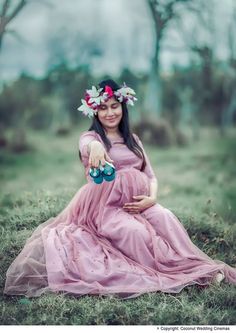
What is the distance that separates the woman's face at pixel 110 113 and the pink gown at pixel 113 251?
97 millimetres

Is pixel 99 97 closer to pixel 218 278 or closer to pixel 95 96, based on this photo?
pixel 95 96

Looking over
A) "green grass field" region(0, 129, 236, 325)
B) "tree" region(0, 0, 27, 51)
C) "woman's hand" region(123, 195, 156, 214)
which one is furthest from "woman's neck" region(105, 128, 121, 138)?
"tree" region(0, 0, 27, 51)

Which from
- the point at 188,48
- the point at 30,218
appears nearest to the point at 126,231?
the point at 30,218

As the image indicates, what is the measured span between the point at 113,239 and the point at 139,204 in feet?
0.81

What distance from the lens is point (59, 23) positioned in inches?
156

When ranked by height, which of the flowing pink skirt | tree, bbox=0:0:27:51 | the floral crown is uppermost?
tree, bbox=0:0:27:51

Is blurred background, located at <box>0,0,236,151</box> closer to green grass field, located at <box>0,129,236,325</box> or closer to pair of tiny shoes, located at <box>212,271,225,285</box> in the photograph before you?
green grass field, located at <box>0,129,236,325</box>

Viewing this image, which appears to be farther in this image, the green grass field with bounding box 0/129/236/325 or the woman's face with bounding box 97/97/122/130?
the woman's face with bounding box 97/97/122/130

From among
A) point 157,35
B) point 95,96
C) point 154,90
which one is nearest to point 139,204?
point 95,96

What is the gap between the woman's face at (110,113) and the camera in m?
2.99

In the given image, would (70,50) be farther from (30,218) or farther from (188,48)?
(30,218)

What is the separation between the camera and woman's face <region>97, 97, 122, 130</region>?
299 cm

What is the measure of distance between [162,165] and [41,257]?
90.1 inches

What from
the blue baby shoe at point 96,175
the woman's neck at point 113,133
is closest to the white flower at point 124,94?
the woman's neck at point 113,133
